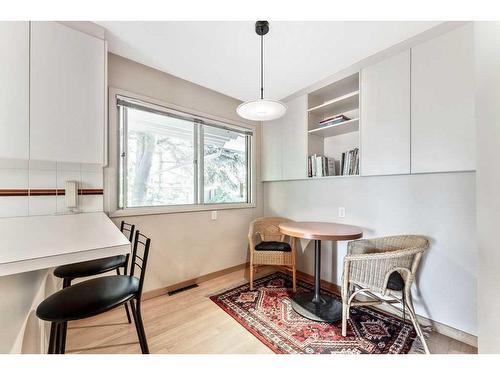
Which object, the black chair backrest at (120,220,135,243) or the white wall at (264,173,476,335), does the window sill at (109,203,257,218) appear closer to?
the black chair backrest at (120,220,135,243)

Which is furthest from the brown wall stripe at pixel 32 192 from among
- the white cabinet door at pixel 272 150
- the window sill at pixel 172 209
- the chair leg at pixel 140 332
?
the white cabinet door at pixel 272 150

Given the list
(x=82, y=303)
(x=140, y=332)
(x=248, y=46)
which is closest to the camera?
(x=82, y=303)

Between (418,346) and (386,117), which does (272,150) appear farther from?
(418,346)

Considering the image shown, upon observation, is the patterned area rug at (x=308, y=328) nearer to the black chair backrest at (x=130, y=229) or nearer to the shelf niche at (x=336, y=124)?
the black chair backrest at (x=130, y=229)

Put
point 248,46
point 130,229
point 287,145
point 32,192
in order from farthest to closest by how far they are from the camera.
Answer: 1. point 287,145
2. point 130,229
3. point 248,46
4. point 32,192

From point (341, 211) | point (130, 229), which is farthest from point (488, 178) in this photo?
point (130, 229)

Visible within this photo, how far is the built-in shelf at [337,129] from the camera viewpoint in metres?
2.12

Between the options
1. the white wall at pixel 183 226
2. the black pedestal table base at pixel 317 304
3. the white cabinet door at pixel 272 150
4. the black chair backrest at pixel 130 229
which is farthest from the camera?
the white cabinet door at pixel 272 150

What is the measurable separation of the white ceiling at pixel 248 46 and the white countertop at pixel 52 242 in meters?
1.50

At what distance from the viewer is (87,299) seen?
0.92m

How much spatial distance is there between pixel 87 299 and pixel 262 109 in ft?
5.05

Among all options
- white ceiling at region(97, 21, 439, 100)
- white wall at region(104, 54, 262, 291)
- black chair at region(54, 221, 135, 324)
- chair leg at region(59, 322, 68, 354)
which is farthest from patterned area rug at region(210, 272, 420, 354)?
white ceiling at region(97, 21, 439, 100)
